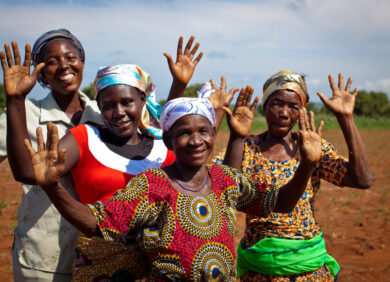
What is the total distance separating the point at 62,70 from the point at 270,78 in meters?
1.58

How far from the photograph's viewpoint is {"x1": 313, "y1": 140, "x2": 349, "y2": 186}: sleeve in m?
2.71

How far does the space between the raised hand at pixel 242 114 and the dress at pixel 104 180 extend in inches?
20.8

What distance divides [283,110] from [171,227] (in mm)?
1411

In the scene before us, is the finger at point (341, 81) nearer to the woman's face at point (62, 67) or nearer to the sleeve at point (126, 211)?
the sleeve at point (126, 211)

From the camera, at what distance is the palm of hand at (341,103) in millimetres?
2659

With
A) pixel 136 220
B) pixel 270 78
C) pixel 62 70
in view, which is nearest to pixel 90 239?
pixel 136 220

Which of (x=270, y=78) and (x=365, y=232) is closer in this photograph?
(x=270, y=78)

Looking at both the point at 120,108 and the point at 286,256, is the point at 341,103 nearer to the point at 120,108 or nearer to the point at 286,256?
the point at 286,256

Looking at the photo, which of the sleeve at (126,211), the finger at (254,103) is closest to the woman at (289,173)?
the finger at (254,103)

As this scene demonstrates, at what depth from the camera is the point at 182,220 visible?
195cm

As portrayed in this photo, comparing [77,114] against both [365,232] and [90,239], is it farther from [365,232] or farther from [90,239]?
[365,232]

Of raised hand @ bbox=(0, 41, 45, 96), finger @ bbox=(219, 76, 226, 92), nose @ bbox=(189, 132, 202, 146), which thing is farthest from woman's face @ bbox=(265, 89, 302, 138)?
raised hand @ bbox=(0, 41, 45, 96)

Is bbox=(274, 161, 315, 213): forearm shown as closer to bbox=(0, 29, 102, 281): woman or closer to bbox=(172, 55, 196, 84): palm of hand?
bbox=(172, 55, 196, 84): palm of hand

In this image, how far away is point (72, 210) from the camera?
1.78 m
